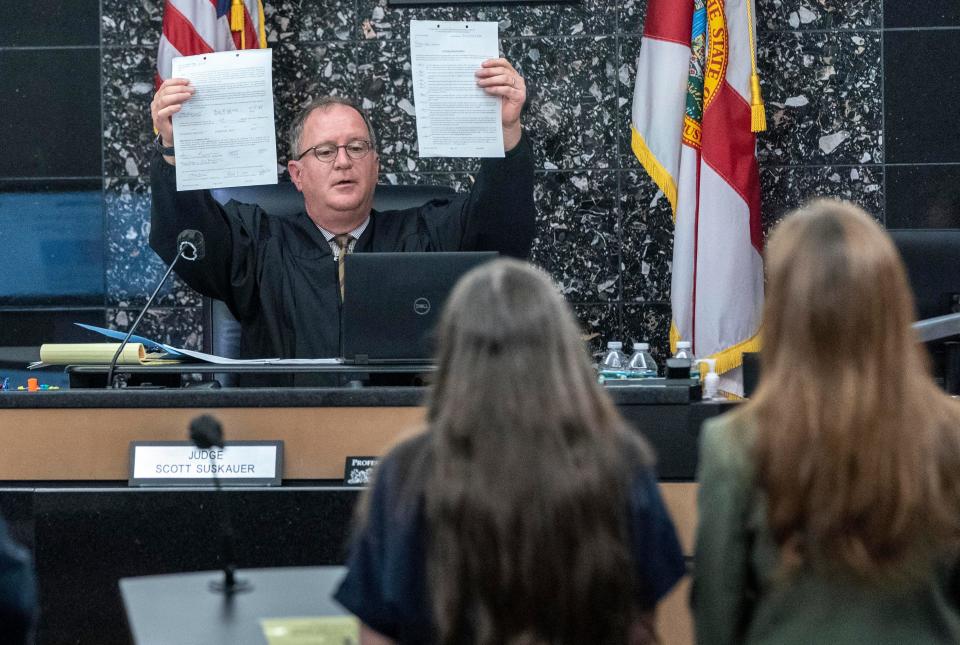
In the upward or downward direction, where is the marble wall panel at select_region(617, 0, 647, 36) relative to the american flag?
upward

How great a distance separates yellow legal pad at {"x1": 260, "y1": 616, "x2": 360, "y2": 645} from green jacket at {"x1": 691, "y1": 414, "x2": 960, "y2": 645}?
0.47 m

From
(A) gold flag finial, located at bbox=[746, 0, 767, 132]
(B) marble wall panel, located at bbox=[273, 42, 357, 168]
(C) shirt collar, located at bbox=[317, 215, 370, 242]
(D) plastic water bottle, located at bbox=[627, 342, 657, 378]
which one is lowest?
(D) plastic water bottle, located at bbox=[627, 342, 657, 378]

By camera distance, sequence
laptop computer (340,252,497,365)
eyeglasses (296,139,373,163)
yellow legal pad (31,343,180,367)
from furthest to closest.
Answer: eyeglasses (296,139,373,163)
yellow legal pad (31,343,180,367)
laptop computer (340,252,497,365)

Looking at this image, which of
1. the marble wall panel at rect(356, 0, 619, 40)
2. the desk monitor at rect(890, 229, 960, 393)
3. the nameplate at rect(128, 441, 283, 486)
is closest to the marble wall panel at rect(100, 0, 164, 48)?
the marble wall panel at rect(356, 0, 619, 40)

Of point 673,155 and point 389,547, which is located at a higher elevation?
point 673,155

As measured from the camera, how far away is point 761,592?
1.58m

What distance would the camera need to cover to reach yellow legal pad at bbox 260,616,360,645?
1.58m

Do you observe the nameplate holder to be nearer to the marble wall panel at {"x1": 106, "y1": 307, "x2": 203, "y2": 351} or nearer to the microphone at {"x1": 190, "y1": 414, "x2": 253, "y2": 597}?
the microphone at {"x1": 190, "y1": 414, "x2": 253, "y2": 597}

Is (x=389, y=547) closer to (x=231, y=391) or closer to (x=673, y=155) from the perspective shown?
(x=231, y=391)

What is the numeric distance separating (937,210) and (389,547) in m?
3.78

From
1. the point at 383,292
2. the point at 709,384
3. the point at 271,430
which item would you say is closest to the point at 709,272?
the point at 709,384

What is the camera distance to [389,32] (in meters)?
4.76

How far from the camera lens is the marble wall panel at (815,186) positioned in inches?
185

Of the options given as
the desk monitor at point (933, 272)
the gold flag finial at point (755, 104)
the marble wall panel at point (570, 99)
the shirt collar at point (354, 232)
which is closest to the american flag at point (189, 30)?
the shirt collar at point (354, 232)
